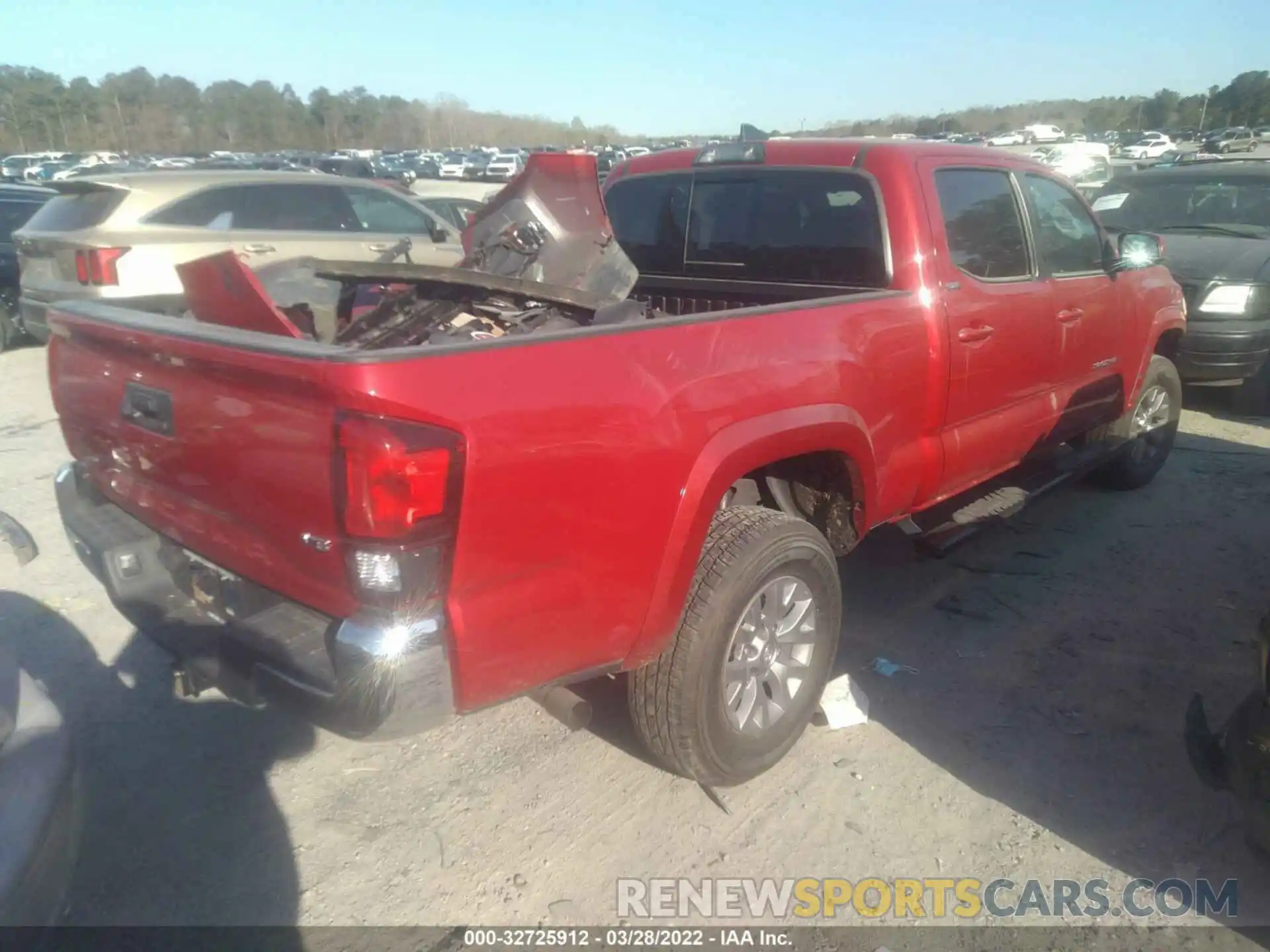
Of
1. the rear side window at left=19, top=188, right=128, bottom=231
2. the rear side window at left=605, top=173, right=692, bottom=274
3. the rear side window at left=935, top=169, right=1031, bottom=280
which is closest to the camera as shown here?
the rear side window at left=935, top=169, right=1031, bottom=280

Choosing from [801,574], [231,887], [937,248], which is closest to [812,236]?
[937,248]

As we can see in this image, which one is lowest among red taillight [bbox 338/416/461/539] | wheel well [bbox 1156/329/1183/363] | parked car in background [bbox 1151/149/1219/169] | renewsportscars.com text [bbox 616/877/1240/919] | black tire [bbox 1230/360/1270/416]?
renewsportscars.com text [bbox 616/877/1240/919]

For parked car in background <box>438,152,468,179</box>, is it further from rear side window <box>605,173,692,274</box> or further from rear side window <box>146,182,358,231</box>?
rear side window <box>605,173,692,274</box>

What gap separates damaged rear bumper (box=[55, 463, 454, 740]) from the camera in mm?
2006

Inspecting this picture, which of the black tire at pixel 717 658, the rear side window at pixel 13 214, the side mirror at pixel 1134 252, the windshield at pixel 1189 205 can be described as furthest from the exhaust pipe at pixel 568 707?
the rear side window at pixel 13 214

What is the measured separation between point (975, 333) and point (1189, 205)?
662cm

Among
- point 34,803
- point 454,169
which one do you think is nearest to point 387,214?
point 34,803

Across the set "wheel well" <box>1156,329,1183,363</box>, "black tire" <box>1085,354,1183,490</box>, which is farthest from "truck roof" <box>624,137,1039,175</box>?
"wheel well" <box>1156,329,1183,363</box>

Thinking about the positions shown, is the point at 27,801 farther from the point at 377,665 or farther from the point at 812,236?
the point at 812,236

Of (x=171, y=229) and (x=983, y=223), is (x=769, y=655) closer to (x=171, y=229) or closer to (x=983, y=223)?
(x=983, y=223)

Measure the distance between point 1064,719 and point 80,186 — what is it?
8.12 m

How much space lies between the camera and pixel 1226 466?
6180mm

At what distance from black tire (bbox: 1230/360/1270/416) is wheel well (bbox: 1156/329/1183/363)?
232 cm

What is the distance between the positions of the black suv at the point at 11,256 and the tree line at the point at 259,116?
55588 mm
